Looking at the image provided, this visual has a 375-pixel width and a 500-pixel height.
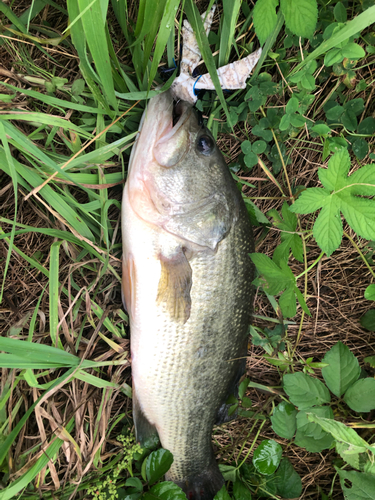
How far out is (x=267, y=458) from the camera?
6.27 ft

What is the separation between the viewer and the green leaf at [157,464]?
1.81 meters

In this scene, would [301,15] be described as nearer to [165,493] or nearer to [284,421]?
[284,421]

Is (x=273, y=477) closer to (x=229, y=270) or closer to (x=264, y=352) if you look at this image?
(x=264, y=352)

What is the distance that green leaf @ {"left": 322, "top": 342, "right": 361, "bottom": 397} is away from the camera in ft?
6.39

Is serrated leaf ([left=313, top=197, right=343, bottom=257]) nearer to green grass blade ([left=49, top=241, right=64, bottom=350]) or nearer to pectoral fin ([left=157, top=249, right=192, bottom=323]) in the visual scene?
pectoral fin ([left=157, top=249, right=192, bottom=323])

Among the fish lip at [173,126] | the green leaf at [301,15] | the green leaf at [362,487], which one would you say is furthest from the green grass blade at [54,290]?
the green leaf at [362,487]

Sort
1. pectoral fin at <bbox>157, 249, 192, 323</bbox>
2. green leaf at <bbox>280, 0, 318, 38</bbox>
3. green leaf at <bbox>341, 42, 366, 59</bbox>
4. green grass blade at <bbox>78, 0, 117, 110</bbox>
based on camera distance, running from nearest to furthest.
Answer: green grass blade at <bbox>78, 0, 117, 110</bbox>
green leaf at <bbox>280, 0, 318, 38</bbox>
green leaf at <bbox>341, 42, 366, 59</bbox>
pectoral fin at <bbox>157, 249, 192, 323</bbox>

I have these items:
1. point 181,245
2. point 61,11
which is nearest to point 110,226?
point 181,245

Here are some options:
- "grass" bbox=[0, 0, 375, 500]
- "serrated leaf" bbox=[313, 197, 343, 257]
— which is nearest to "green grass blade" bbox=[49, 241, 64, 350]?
"grass" bbox=[0, 0, 375, 500]

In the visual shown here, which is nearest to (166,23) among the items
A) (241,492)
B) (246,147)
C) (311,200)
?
(246,147)

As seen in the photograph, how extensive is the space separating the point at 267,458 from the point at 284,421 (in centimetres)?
24

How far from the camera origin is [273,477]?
78.4 inches

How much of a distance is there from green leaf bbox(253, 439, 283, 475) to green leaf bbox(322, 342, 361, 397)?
533 millimetres

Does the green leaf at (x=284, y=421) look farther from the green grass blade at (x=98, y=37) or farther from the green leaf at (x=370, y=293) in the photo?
the green grass blade at (x=98, y=37)
